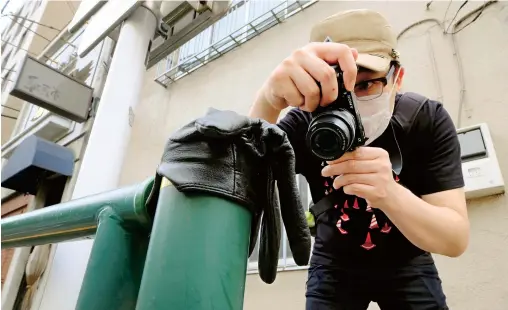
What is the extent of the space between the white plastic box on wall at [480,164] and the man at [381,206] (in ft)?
1.73

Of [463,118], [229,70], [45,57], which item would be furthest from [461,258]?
[45,57]

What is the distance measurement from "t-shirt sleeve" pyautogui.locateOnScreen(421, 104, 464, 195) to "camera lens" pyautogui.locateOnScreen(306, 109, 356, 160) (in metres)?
0.30

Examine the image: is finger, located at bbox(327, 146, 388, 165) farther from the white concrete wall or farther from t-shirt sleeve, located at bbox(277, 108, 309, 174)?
the white concrete wall

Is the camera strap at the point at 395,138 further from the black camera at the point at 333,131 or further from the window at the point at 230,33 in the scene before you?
the window at the point at 230,33

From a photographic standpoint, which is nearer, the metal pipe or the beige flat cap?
the metal pipe

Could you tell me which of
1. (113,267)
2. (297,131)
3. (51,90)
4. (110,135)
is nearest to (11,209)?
(51,90)

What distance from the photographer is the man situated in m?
0.56

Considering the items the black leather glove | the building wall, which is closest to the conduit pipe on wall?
the black leather glove

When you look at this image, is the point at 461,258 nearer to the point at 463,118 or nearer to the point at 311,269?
the point at 463,118

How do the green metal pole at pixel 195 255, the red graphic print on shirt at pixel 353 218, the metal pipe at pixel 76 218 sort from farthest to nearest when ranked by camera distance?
the red graphic print on shirt at pixel 353 218 → the metal pipe at pixel 76 218 → the green metal pole at pixel 195 255

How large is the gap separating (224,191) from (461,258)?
1.08 m

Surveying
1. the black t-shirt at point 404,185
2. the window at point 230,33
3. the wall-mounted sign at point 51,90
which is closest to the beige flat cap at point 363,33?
the black t-shirt at point 404,185

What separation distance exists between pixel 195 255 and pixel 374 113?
49 cm

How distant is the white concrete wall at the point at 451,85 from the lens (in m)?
1.04
